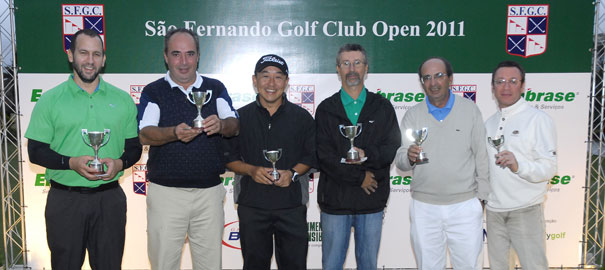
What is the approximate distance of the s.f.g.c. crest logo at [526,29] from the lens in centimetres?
477

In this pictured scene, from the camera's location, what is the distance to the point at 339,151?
3.23 metres

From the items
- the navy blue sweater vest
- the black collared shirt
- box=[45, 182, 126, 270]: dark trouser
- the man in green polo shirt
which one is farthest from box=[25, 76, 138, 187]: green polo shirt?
the black collared shirt

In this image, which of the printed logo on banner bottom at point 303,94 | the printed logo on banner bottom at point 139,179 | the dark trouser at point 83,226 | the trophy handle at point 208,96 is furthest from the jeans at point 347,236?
the printed logo on banner bottom at point 139,179

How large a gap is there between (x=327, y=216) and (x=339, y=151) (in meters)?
0.54

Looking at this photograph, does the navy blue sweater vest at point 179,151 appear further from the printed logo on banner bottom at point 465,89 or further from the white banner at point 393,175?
the printed logo on banner bottom at point 465,89

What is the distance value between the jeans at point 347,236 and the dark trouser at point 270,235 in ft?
0.72

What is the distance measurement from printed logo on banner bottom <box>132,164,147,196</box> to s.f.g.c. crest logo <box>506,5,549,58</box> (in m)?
4.57

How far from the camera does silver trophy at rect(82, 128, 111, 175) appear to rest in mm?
2654

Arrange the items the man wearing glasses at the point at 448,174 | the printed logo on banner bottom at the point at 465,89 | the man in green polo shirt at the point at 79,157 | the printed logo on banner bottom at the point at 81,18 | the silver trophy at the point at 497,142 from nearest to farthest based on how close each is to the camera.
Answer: the man in green polo shirt at the point at 79,157 → the silver trophy at the point at 497,142 → the man wearing glasses at the point at 448,174 → the printed logo on banner bottom at the point at 81,18 → the printed logo on banner bottom at the point at 465,89

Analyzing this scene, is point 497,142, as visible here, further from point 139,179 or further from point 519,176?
point 139,179

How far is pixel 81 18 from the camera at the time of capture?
15.2ft

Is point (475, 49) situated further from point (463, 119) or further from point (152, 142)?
point (152, 142)

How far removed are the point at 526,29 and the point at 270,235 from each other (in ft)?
12.6

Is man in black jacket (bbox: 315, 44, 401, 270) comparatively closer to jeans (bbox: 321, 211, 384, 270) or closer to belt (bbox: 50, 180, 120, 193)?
jeans (bbox: 321, 211, 384, 270)
